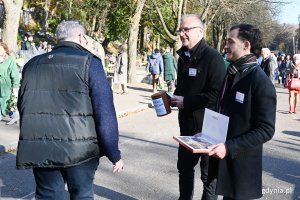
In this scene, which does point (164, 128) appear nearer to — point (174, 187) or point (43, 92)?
point (174, 187)

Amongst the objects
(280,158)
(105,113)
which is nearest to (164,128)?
(280,158)

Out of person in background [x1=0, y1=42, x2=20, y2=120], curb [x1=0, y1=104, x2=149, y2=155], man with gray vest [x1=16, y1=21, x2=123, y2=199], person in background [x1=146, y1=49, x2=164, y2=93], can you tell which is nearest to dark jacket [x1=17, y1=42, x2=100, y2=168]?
man with gray vest [x1=16, y1=21, x2=123, y2=199]

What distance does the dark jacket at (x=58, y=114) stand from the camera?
10.00ft

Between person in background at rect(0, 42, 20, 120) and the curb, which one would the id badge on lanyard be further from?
person in background at rect(0, 42, 20, 120)

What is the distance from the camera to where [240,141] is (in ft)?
9.59

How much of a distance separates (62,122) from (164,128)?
7.19 m

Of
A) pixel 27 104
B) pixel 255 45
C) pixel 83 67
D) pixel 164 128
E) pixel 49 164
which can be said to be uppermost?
pixel 255 45

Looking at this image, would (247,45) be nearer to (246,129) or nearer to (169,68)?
(246,129)

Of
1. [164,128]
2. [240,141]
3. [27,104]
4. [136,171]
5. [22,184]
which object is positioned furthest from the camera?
[164,128]

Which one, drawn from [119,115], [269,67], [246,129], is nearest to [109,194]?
[246,129]

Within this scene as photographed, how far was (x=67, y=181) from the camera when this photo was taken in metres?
3.22

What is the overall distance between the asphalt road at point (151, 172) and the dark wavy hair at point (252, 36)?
8.53ft

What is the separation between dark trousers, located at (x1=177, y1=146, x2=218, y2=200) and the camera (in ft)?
13.4

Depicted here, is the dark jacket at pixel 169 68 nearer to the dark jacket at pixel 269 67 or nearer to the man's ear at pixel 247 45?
the dark jacket at pixel 269 67
